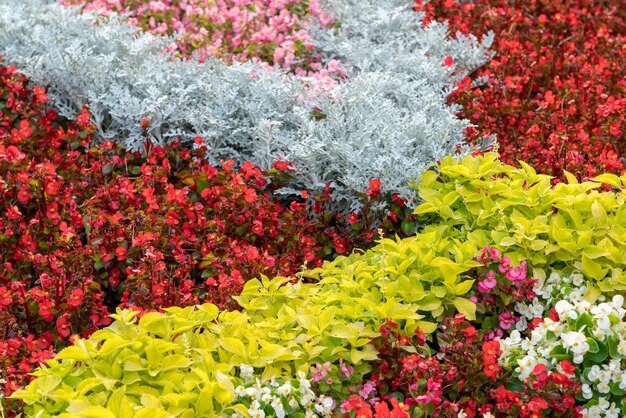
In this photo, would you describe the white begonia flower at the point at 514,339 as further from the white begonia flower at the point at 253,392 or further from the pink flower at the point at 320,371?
the white begonia flower at the point at 253,392

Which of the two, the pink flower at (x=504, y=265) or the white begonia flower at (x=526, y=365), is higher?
the pink flower at (x=504, y=265)

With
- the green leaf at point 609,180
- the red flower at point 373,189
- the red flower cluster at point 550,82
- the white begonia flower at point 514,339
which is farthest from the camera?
the red flower cluster at point 550,82

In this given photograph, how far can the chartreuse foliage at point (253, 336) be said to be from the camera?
8.29 ft

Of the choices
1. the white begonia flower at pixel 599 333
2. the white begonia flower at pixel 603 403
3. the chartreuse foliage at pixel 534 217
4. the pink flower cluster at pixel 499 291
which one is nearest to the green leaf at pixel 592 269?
the chartreuse foliage at pixel 534 217

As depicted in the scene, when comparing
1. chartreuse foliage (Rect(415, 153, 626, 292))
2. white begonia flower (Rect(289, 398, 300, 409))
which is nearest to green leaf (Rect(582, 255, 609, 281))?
chartreuse foliage (Rect(415, 153, 626, 292))

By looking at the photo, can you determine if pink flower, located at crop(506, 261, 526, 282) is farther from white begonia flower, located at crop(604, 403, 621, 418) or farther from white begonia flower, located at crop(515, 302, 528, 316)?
white begonia flower, located at crop(604, 403, 621, 418)

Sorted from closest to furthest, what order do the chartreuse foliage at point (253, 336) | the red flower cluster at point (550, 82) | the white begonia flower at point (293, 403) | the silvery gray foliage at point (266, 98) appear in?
the chartreuse foliage at point (253, 336), the white begonia flower at point (293, 403), the silvery gray foliage at point (266, 98), the red flower cluster at point (550, 82)

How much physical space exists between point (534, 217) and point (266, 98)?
1774 millimetres

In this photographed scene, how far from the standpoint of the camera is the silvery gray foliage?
13.7 feet

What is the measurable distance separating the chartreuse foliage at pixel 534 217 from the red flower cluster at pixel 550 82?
708 millimetres

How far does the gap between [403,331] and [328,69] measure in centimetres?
291

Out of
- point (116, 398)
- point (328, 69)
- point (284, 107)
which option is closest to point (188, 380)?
point (116, 398)

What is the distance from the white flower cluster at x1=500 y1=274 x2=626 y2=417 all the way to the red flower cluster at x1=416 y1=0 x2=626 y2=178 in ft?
4.74

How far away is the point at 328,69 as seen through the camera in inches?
220
